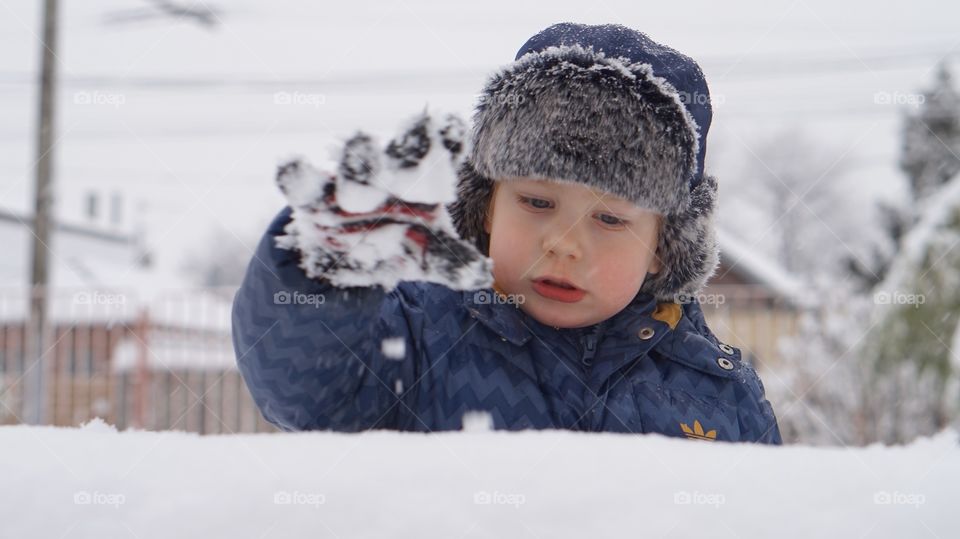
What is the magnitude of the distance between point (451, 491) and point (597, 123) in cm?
75

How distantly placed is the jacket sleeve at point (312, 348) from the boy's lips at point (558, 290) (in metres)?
0.24

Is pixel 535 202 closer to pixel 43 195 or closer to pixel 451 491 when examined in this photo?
pixel 451 491

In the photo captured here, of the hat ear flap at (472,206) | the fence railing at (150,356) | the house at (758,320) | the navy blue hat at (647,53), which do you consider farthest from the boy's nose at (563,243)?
the house at (758,320)

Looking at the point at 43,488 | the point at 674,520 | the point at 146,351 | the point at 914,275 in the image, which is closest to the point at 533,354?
the point at 674,520

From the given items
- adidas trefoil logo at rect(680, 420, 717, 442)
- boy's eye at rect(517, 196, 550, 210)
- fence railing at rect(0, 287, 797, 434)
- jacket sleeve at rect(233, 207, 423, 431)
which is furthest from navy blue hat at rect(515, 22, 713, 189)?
fence railing at rect(0, 287, 797, 434)

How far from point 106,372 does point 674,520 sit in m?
6.26

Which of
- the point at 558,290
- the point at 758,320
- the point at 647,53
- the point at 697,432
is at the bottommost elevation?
the point at 758,320

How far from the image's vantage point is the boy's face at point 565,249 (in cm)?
120

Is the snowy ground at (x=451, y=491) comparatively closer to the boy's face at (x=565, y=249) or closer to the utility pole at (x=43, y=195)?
the boy's face at (x=565, y=249)

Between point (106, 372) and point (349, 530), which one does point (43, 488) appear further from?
point (106, 372)

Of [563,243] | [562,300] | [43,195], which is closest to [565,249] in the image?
[563,243]

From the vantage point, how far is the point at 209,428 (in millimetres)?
5668

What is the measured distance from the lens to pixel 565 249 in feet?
3.89

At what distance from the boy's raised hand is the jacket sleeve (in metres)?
0.04
